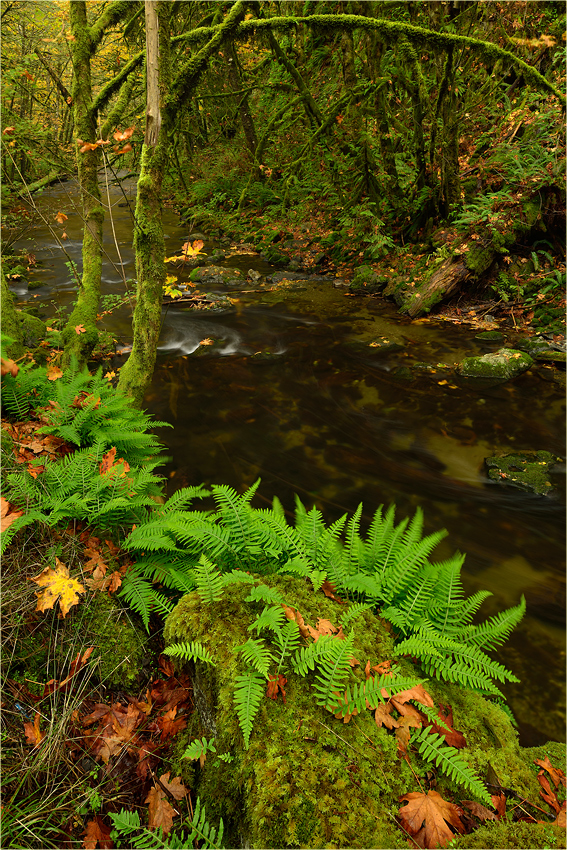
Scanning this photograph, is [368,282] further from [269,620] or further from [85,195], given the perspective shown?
[269,620]

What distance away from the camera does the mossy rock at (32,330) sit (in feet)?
23.6

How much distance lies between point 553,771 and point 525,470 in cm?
441

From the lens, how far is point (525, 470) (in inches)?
247

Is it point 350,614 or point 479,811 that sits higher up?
point 350,614

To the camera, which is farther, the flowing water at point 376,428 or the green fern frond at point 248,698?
the flowing water at point 376,428

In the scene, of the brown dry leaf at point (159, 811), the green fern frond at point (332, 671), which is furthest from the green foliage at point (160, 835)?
the green fern frond at point (332, 671)

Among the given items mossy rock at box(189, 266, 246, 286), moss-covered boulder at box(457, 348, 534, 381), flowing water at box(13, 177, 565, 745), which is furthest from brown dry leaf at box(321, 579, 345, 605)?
mossy rock at box(189, 266, 246, 286)

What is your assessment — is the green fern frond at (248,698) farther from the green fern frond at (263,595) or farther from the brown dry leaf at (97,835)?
the brown dry leaf at (97,835)

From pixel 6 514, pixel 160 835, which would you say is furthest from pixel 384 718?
pixel 6 514

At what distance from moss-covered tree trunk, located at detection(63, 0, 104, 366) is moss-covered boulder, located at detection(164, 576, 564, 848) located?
5.26 m

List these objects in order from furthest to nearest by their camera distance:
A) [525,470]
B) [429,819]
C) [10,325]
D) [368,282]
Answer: [368,282], [525,470], [10,325], [429,819]

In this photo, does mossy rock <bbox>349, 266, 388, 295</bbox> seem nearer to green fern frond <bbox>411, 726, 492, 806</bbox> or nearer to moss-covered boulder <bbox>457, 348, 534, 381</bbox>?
moss-covered boulder <bbox>457, 348, 534, 381</bbox>

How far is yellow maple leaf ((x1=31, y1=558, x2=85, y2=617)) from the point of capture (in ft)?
8.66

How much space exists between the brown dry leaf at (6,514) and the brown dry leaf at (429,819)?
2.76 metres
